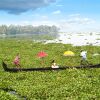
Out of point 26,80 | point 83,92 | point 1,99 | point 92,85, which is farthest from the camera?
point 26,80

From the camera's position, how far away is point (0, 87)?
27484 millimetres

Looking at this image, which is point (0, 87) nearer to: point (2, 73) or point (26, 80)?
point (26, 80)

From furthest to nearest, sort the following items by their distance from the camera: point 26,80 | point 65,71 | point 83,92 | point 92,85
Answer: point 65,71 < point 26,80 < point 92,85 < point 83,92

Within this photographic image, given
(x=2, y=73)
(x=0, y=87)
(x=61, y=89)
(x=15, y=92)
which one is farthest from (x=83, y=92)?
(x=2, y=73)

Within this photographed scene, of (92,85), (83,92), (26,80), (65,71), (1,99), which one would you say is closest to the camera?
(1,99)

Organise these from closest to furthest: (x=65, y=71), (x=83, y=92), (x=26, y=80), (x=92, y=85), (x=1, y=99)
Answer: (x=1, y=99) → (x=83, y=92) → (x=92, y=85) → (x=26, y=80) → (x=65, y=71)

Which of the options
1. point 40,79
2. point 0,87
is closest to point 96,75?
point 40,79

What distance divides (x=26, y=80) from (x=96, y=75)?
26.4ft

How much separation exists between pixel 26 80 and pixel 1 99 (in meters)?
7.98

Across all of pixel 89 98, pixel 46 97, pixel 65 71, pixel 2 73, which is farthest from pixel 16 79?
pixel 89 98

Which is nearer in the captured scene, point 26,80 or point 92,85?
point 92,85

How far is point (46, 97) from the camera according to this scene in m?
23.7

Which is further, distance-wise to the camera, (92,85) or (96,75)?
(96,75)

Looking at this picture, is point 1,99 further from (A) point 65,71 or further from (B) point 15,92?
(A) point 65,71
